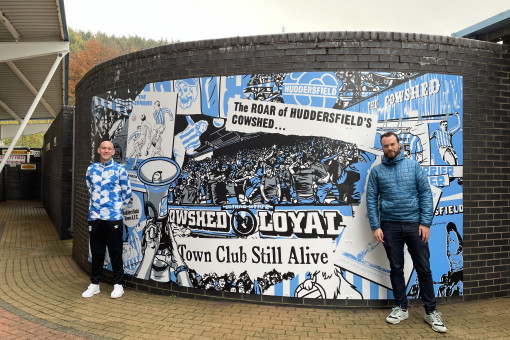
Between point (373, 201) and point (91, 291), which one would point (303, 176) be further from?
point (91, 291)

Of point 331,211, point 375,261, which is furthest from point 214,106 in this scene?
point 375,261

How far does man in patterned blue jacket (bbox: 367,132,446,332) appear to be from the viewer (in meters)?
3.99

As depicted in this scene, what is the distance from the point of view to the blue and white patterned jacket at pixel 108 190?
190 inches

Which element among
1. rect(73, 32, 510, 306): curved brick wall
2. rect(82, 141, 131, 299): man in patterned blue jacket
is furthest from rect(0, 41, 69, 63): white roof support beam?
rect(82, 141, 131, 299): man in patterned blue jacket

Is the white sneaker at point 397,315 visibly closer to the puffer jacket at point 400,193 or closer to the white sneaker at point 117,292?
the puffer jacket at point 400,193

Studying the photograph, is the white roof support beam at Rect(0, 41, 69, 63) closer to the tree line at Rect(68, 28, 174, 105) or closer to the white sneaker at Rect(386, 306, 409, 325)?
the white sneaker at Rect(386, 306, 409, 325)

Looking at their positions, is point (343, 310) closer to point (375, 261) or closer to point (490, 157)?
point (375, 261)

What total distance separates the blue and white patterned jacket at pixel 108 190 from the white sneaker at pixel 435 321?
3796 mm

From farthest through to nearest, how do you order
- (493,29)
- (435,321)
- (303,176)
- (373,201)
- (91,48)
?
(91,48) → (493,29) → (303,176) → (373,201) → (435,321)

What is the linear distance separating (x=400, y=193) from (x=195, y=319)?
8.53 feet

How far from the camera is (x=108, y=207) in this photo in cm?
484

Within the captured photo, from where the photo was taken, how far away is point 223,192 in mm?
4621

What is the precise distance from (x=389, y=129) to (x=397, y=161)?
0.54 meters

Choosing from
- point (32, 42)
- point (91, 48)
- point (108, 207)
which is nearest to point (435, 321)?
point (108, 207)
